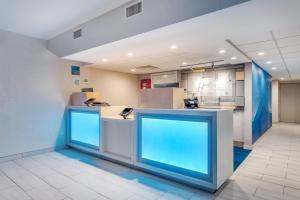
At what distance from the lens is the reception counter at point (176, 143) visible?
272 centimetres

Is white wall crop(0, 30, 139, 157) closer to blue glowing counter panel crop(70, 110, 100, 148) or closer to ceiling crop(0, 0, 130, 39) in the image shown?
blue glowing counter panel crop(70, 110, 100, 148)

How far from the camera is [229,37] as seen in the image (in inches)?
134

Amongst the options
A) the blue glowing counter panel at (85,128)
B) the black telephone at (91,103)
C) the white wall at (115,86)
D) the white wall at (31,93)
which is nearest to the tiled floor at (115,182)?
the blue glowing counter panel at (85,128)

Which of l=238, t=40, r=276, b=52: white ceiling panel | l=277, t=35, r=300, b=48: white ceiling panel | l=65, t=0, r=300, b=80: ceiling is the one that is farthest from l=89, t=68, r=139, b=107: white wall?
l=277, t=35, r=300, b=48: white ceiling panel

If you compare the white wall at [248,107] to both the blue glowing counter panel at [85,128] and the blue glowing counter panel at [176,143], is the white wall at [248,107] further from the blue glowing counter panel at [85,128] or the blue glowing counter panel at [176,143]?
the blue glowing counter panel at [85,128]

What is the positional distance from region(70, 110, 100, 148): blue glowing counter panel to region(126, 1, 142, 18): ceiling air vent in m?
2.36

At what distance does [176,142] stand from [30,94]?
388 cm

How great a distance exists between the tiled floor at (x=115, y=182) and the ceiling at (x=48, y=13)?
9.76 feet

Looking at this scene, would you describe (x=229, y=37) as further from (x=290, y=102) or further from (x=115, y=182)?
(x=290, y=102)

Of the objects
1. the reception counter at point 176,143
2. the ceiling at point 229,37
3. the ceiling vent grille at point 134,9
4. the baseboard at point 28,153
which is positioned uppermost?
the ceiling vent grille at point 134,9

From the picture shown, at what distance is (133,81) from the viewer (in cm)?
825

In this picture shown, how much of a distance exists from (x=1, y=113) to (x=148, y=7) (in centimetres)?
399

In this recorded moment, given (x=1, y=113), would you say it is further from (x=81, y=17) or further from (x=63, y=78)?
(x=81, y=17)

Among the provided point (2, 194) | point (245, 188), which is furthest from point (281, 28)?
point (2, 194)
